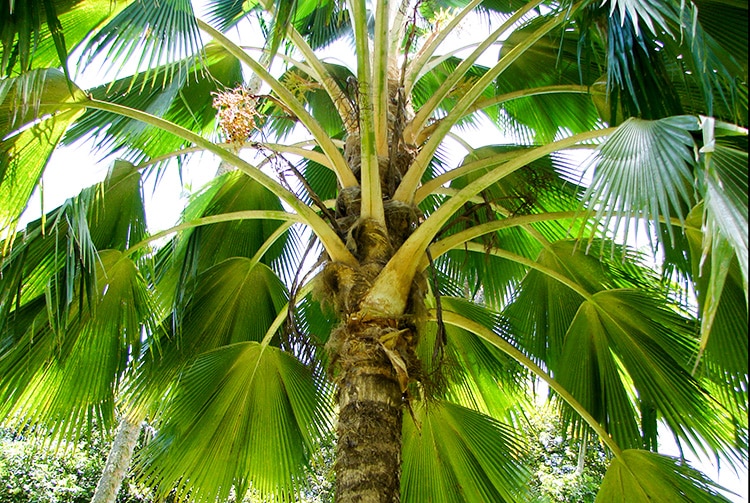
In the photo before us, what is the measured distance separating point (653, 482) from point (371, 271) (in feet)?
6.28

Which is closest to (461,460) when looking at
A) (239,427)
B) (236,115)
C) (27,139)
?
(239,427)

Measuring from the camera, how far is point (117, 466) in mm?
8258

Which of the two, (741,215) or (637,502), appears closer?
(741,215)

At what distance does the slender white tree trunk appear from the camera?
8.05 meters

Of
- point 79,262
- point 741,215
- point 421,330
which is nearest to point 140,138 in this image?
point 79,262

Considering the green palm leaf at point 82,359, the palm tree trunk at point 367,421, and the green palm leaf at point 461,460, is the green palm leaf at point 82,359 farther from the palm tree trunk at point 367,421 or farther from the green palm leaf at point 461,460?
the green palm leaf at point 461,460

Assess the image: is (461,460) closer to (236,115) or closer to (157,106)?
(236,115)

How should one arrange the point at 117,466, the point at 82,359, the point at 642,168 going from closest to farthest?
the point at 642,168, the point at 82,359, the point at 117,466

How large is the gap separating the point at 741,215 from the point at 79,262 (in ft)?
10.2

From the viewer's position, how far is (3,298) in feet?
11.4

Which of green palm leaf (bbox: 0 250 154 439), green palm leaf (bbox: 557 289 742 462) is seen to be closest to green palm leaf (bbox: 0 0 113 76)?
green palm leaf (bbox: 0 250 154 439)

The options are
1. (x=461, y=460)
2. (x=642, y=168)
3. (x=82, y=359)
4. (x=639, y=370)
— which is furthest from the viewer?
(x=461, y=460)

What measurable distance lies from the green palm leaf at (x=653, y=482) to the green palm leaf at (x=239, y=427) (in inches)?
67.5

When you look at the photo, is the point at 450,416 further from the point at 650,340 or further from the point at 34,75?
the point at 34,75
